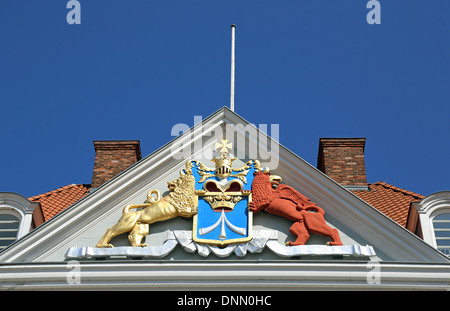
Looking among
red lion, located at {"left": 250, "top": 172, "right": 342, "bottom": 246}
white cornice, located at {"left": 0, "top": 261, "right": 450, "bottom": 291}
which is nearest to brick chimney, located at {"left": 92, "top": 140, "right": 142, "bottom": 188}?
red lion, located at {"left": 250, "top": 172, "right": 342, "bottom": 246}

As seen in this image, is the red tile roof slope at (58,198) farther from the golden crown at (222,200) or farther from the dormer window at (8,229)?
the golden crown at (222,200)

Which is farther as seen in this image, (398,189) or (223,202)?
(398,189)

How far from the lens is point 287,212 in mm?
15703

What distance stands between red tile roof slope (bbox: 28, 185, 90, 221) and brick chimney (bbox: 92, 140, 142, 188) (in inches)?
25.0

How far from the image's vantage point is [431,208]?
16688mm

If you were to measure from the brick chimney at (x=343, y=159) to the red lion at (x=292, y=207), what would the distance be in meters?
4.90

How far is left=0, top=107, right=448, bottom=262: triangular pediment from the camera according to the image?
15.3m

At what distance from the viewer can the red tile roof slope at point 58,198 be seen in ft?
61.9

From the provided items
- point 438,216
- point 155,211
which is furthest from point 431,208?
point 155,211

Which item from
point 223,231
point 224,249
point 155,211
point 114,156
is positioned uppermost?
point 114,156

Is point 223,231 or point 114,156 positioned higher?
point 114,156

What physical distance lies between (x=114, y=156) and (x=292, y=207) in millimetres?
6876

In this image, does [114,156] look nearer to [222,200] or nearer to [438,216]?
[222,200]
